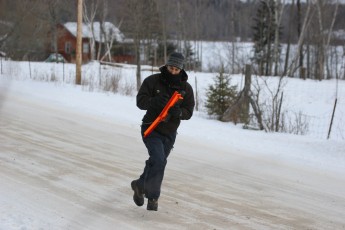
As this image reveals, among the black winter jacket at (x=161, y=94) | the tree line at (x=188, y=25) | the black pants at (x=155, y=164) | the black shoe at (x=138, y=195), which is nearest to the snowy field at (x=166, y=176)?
the black shoe at (x=138, y=195)

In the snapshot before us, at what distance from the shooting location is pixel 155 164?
5574 mm

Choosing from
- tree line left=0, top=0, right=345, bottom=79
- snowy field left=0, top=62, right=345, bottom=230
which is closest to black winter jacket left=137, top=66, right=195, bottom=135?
snowy field left=0, top=62, right=345, bottom=230

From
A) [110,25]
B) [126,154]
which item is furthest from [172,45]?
[126,154]

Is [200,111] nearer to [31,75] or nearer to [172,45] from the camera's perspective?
[31,75]

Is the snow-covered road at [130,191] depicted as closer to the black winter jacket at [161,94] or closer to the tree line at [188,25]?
the black winter jacket at [161,94]

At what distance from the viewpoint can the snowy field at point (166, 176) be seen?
5750 mm

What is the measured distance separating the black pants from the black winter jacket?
10 centimetres

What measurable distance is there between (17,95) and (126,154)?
30.3 feet

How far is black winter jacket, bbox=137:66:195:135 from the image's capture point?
18.2 ft

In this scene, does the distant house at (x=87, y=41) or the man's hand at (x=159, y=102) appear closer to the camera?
the man's hand at (x=159, y=102)

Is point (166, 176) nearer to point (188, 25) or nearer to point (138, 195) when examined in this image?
point (138, 195)

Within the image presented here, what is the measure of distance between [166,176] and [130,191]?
1.20 meters

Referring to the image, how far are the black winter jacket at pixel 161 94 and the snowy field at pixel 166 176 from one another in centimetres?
106

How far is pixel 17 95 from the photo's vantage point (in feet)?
56.8
